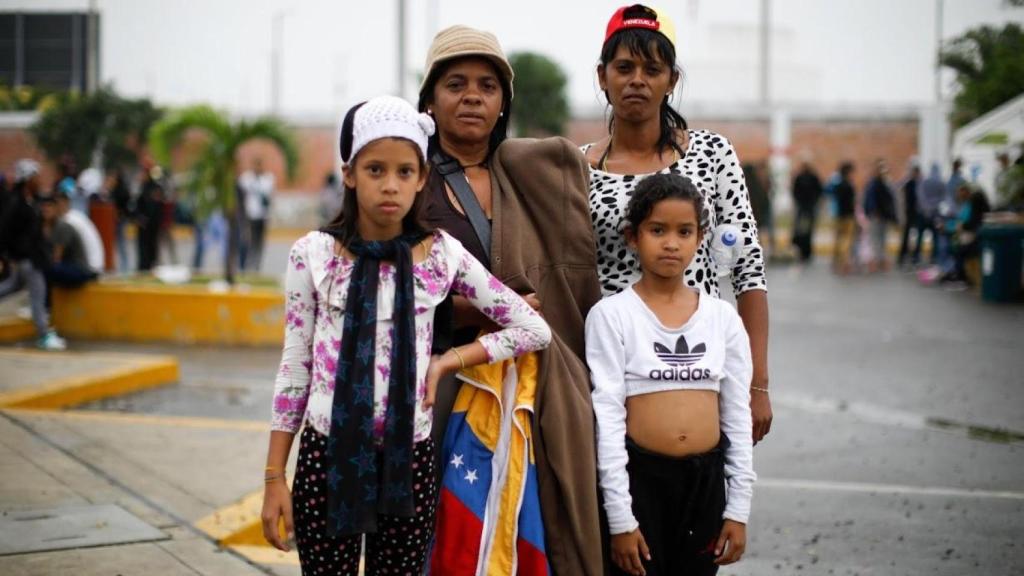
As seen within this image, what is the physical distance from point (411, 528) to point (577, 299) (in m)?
0.81

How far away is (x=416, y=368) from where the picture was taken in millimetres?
2906

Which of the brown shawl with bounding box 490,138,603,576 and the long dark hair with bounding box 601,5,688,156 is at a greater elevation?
the long dark hair with bounding box 601,5,688,156

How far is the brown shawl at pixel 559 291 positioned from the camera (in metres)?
3.06

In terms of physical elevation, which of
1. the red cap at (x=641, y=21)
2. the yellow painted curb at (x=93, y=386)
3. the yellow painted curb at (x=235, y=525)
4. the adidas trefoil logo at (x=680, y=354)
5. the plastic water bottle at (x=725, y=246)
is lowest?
the yellow painted curb at (x=235, y=525)

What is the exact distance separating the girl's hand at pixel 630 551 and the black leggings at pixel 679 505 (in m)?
0.06

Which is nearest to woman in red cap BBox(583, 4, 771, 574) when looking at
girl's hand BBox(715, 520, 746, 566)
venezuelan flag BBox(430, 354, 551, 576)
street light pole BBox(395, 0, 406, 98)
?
girl's hand BBox(715, 520, 746, 566)

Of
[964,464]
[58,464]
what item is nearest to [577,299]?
[58,464]

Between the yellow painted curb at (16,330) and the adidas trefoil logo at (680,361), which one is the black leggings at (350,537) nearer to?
the adidas trefoil logo at (680,361)

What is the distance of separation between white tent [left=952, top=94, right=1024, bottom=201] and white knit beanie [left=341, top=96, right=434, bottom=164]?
20310 millimetres

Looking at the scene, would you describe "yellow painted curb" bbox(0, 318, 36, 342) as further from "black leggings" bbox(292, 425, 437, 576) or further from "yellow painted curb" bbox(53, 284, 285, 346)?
"black leggings" bbox(292, 425, 437, 576)

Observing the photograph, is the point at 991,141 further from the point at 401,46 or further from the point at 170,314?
the point at 170,314

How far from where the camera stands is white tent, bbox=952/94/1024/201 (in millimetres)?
21766

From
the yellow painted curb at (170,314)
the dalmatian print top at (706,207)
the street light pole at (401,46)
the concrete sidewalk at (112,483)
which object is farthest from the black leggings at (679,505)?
the street light pole at (401,46)

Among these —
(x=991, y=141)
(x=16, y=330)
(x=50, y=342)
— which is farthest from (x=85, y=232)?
(x=991, y=141)
